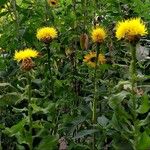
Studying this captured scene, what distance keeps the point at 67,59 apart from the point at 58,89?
0.38m

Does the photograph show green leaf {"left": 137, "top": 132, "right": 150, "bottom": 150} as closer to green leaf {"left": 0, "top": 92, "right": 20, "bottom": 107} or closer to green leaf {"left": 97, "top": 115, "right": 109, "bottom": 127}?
green leaf {"left": 97, "top": 115, "right": 109, "bottom": 127}

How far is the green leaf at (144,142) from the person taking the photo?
1.79m

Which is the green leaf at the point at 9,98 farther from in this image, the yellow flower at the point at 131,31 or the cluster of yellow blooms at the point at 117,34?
the yellow flower at the point at 131,31

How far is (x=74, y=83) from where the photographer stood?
2.76m

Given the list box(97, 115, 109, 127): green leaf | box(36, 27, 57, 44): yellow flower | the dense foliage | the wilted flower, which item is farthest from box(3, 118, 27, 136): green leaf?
box(36, 27, 57, 44): yellow flower

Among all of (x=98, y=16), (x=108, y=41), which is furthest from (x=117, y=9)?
(x=108, y=41)

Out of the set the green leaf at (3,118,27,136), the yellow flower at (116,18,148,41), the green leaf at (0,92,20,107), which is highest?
the yellow flower at (116,18,148,41)

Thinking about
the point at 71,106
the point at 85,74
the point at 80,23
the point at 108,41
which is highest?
the point at 80,23

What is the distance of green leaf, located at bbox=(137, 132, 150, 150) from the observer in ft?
5.87

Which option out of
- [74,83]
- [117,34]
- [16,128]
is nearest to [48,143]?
[16,128]

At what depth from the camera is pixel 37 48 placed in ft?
9.93

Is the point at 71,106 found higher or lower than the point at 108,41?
lower

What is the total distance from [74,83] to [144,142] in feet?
3.33

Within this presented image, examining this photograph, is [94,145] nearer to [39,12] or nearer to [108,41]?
[108,41]
